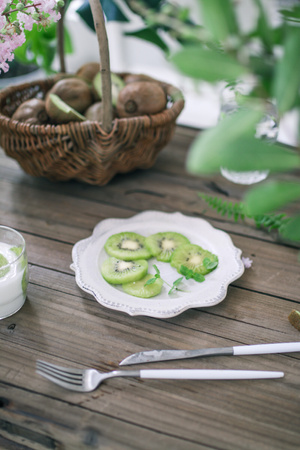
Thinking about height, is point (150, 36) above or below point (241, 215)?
above

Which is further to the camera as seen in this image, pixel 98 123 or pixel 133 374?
pixel 98 123

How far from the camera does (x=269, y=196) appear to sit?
334 millimetres

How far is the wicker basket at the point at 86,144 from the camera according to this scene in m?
1.00

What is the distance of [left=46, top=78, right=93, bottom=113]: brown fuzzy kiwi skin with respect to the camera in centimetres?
112

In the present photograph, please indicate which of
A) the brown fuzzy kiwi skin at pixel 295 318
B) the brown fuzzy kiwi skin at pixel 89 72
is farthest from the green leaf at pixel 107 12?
the brown fuzzy kiwi skin at pixel 295 318

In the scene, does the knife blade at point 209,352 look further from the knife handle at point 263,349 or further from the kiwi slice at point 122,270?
the kiwi slice at point 122,270

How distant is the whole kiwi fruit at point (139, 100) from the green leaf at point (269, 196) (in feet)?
2.63

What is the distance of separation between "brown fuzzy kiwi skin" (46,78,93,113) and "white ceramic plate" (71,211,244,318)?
0.34m

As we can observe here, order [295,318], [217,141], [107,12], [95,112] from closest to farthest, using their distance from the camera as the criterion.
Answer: [217,141]
[295,318]
[95,112]
[107,12]

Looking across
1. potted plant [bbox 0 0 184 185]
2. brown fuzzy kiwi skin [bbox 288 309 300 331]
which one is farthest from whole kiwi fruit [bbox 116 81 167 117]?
brown fuzzy kiwi skin [bbox 288 309 300 331]

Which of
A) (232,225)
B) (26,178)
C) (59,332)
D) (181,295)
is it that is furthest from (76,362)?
(26,178)

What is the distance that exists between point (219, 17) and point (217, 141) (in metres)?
0.09

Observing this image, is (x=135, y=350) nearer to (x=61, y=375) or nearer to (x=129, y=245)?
(x=61, y=375)

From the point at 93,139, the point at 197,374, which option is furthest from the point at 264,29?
the point at 93,139
